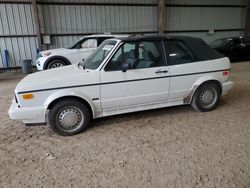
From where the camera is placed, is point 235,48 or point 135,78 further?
point 235,48

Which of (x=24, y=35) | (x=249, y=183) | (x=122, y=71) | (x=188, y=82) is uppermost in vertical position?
(x=24, y=35)

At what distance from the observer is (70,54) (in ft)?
25.4

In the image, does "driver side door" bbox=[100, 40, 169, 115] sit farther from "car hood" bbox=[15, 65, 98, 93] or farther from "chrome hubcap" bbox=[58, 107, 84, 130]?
"chrome hubcap" bbox=[58, 107, 84, 130]

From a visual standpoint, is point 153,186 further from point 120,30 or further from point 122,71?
point 120,30

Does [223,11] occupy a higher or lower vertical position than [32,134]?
higher

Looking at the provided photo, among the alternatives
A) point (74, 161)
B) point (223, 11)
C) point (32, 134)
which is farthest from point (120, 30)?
point (74, 161)

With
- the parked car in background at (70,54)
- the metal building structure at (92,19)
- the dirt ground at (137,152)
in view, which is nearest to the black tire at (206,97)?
the dirt ground at (137,152)

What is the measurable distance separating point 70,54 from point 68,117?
489 centimetres

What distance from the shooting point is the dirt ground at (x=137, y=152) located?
2.40 metres

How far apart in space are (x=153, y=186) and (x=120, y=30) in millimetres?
9973

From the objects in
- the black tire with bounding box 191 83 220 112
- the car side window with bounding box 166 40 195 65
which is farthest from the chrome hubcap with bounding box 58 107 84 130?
the black tire with bounding box 191 83 220 112

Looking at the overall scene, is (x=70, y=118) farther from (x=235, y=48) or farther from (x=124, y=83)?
(x=235, y=48)

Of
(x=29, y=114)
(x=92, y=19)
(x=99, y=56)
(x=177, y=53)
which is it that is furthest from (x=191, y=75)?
(x=92, y=19)

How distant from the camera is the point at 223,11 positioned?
1334cm
